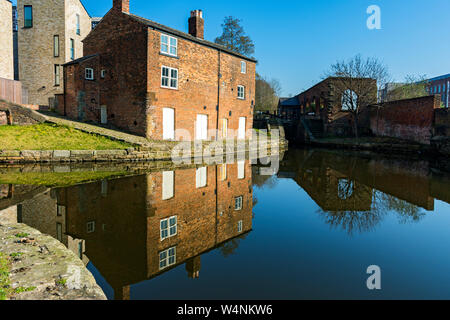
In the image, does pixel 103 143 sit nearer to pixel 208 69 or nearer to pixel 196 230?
pixel 208 69

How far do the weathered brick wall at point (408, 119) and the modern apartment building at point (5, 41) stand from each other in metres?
35.5

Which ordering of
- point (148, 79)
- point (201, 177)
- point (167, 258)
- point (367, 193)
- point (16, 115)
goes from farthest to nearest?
point (148, 79) < point (16, 115) < point (201, 177) < point (367, 193) < point (167, 258)

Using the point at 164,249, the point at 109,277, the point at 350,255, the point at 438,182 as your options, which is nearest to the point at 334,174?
the point at 438,182

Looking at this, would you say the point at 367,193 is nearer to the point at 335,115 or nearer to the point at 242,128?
the point at 242,128

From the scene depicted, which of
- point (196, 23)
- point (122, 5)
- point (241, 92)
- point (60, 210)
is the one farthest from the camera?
point (241, 92)

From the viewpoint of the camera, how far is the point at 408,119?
2442 cm

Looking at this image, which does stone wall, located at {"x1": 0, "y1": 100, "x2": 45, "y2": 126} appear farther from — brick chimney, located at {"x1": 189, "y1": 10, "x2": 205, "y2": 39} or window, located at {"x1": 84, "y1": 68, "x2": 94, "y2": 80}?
brick chimney, located at {"x1": 189, "y1": 10, "x2": 205, "y2": 39}

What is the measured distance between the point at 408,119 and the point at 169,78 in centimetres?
2069

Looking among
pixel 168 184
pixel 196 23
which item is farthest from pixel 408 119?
pixel 168 184

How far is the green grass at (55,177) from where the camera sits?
29.7ft

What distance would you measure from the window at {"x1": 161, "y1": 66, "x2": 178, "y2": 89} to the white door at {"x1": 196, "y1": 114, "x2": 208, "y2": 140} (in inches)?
125

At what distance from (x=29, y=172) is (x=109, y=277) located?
31.8 ft
